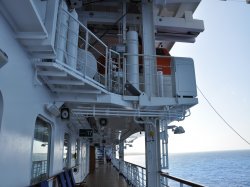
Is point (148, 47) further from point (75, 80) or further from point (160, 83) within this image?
point (75, 80)

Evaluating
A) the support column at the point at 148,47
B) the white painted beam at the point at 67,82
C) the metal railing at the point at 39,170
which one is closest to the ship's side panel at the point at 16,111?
the white painted beam at the point at 67,82

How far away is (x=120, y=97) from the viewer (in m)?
4.02

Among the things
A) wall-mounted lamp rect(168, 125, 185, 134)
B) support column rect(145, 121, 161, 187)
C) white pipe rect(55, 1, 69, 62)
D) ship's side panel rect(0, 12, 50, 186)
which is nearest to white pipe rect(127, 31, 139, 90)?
support column rect(145, 121, 161, 187)

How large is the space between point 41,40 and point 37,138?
4.95 feet

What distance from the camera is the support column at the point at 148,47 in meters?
4.70

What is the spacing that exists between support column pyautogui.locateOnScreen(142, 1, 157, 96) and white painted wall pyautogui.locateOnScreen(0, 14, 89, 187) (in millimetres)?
2095

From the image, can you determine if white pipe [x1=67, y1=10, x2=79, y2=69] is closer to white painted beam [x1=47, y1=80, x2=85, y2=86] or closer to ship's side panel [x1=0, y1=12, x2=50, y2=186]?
white painted beam [x1=47, y1=80, x2=85, y2=86]

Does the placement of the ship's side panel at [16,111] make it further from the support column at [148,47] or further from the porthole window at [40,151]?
the support column at [148,47]

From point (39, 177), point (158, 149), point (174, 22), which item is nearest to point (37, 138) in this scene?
point (39, 177)

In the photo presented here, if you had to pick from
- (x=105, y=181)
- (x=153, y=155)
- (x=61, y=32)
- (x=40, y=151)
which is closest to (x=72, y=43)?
(x=61, y=32)

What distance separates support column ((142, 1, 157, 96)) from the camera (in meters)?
4.70

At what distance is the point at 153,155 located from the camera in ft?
16.2

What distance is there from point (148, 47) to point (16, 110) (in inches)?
125

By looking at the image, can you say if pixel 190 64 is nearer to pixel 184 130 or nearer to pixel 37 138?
pixel 184 130
